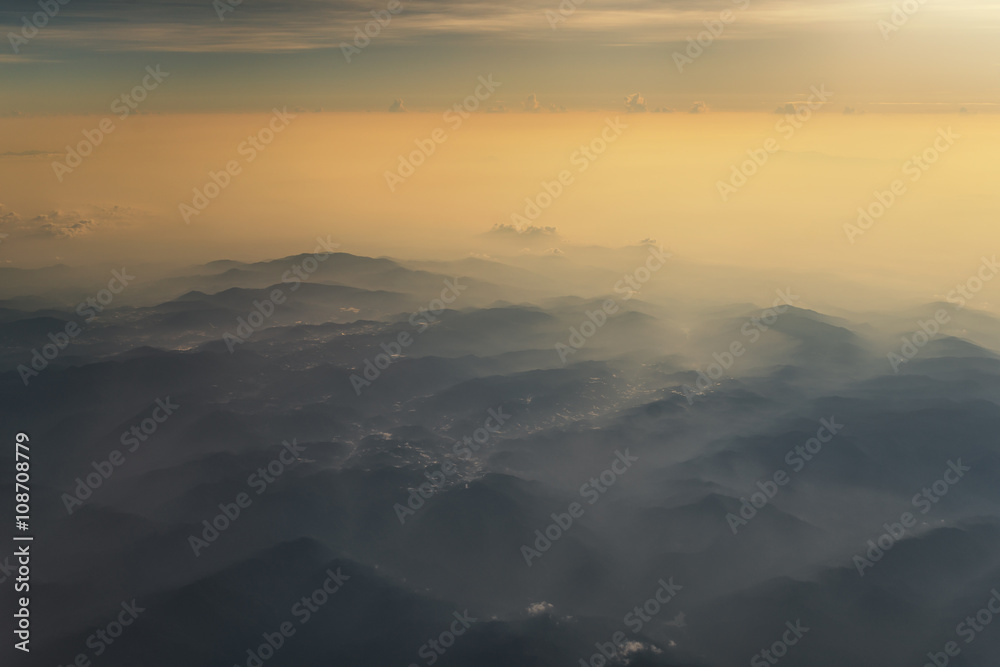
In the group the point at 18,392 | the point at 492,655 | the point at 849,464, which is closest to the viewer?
the point at 492,655

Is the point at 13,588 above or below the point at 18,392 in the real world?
above

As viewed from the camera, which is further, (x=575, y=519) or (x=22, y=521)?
(x=575, y=519)

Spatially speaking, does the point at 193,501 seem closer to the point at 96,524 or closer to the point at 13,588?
the point at 96,524

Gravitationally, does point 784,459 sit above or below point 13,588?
below

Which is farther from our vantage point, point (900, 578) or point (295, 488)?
point (295, 488)

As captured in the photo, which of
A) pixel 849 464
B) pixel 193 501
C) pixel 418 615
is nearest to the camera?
pixel 418 615

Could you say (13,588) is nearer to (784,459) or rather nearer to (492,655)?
(492,655)

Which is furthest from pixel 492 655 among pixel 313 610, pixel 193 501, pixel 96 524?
pixel 96 524

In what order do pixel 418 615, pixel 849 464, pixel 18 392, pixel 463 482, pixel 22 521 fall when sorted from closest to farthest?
pixel 418 615, pixel 22 521, pixel 463 482, pixel 849 464, pixel 18 392

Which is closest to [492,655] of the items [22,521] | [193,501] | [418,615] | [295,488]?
[418,615]
